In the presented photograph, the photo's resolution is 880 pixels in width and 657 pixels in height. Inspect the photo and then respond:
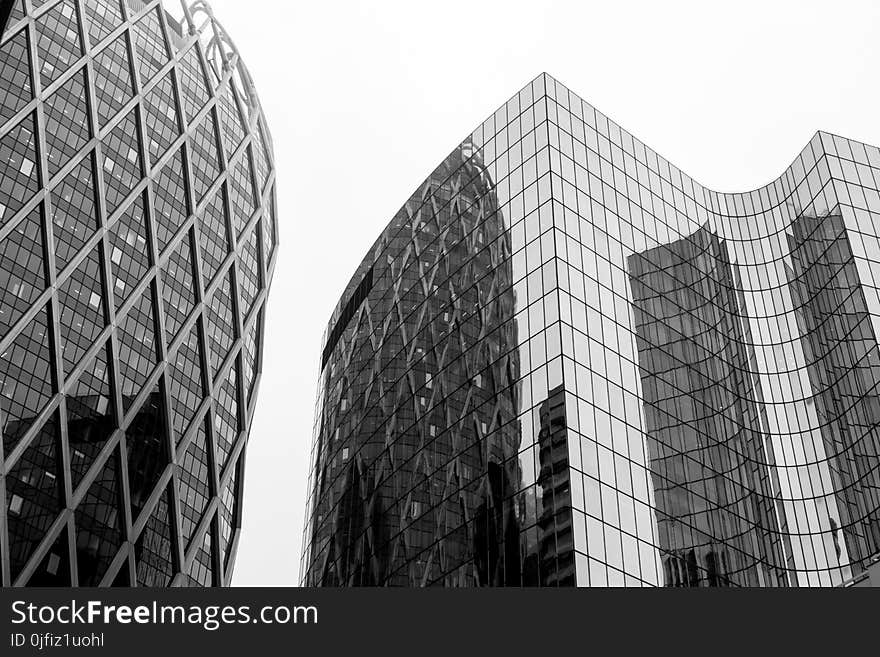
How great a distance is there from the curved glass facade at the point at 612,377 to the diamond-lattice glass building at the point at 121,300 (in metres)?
12.8

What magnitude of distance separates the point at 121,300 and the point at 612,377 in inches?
1495

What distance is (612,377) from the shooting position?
147 ft

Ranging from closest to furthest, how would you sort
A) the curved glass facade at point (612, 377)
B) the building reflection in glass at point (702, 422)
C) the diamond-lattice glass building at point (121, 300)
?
the curved glass facade at point (612, 377) → the building reflection in glass at point (702, 422) → the diamond-lattice glass building at point (121, 300)

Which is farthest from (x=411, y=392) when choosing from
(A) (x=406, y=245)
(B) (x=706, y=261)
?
(B) (x=706, y=261)

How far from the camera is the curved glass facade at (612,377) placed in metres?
42.4

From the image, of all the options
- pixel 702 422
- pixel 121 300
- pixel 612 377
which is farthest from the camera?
pixel 121 300

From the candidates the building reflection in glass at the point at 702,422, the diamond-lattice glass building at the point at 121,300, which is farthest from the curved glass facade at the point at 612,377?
the diamond-lattice glass building at the point at 121,300

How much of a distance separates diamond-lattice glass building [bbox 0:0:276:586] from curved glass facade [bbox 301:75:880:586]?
42.0 feet

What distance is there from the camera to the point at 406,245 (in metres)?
64.6

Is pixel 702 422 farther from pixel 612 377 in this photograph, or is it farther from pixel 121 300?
pixel 121 300

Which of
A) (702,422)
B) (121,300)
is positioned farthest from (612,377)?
(121,300)

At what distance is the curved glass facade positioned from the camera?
42.4m

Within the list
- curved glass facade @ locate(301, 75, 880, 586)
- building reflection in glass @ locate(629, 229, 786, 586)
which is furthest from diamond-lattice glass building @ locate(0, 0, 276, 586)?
building reflection in glass @ locate(629, 229, 786, 586)

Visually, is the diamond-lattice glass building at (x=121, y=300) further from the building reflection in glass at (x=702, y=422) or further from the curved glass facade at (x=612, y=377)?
the building reflection in glass at (x=702, y=422)
